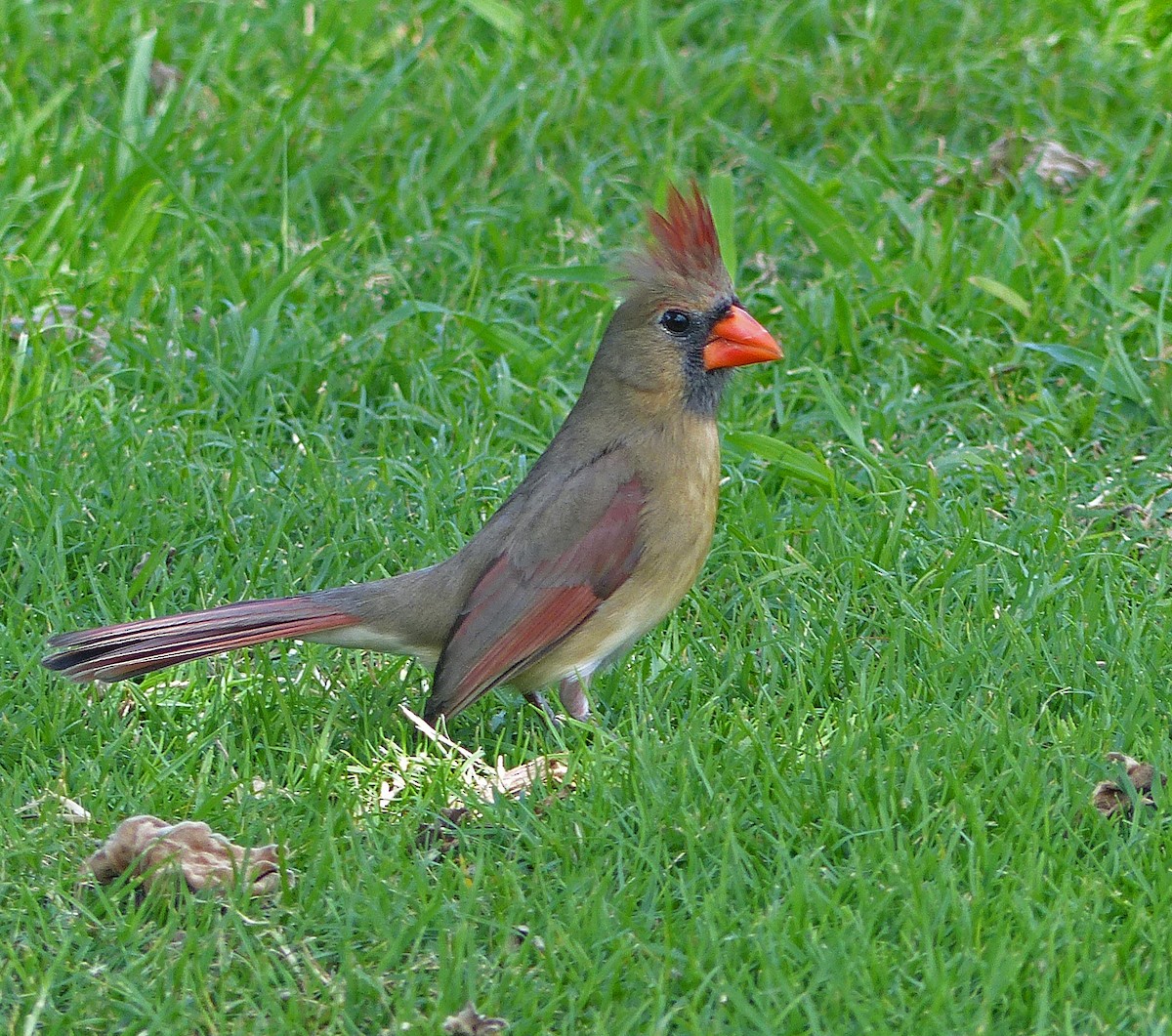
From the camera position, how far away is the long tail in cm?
354

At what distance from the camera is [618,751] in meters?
3.46

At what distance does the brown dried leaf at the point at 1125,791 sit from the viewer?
3262 millimetres

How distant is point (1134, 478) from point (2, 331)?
9.82 feet

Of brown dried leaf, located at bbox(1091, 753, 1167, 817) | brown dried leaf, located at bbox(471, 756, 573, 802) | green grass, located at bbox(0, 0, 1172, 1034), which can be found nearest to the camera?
green grass, located at bbox(0, 0, 1172, 1034)

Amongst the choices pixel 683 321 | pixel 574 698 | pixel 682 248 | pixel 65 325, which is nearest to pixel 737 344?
pixel 683 321

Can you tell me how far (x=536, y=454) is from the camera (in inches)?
187

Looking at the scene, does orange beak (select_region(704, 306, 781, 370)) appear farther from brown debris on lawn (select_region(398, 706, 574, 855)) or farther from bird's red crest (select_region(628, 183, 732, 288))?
brown debris on lawn (select_region(398, 706, 574, 855))

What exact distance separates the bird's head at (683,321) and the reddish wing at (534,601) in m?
0.27

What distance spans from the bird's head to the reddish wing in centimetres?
27

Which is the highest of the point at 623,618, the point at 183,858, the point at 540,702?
the point at 623,618

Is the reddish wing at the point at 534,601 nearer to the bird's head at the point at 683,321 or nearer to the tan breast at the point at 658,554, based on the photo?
the tan breast at the point at 658,554

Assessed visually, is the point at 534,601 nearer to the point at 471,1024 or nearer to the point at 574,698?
the point at 574,698

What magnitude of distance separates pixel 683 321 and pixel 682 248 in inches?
6.0

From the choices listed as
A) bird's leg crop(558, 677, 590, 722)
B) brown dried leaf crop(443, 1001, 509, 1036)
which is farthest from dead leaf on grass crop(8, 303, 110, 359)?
brown dried leaf crop(443, 1001, 509, 1036)
